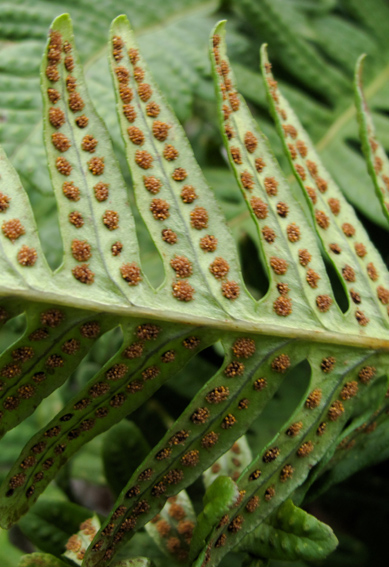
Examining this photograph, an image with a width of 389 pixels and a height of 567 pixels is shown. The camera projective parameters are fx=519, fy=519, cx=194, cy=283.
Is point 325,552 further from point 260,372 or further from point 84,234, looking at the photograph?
point 84,234

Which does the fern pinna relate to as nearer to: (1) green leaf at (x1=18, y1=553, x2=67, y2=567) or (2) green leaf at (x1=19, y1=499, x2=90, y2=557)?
(1) green leaf at (x1=18, y1=553, x2=67, y2=567)

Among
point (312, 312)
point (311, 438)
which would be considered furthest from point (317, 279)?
point (311, 438)

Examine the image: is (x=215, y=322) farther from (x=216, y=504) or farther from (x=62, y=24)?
(x=62, y=24)

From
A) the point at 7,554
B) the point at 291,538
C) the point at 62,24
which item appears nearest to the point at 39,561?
the point at 7,554

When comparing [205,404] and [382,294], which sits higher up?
[382,294]

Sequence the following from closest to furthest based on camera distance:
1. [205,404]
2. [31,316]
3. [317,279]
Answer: [31,316] < [205,404] < [317,279]

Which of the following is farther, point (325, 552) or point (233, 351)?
point (233, 351)

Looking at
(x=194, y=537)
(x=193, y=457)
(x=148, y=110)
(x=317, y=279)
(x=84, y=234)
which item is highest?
(x=148, y=110)

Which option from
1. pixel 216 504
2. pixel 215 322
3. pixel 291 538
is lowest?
pixel 291 538
